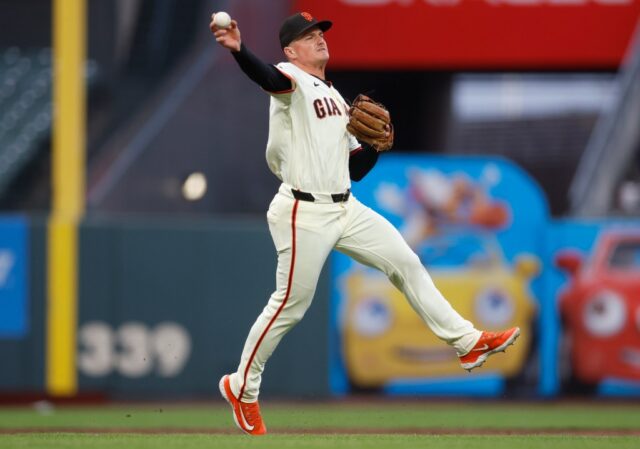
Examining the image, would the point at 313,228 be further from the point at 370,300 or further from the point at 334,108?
the point at 370,300

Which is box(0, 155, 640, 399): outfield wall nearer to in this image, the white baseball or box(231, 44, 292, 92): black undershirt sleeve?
box(231, 44, 292, 92): black undershirt sleeve

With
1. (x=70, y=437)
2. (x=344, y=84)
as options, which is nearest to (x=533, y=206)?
(x=344, y=84)

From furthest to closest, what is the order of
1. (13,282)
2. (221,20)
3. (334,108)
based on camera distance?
1. (13,282)
2. (334,108)
3. (221,20)

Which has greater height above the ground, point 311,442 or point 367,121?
point 367,121

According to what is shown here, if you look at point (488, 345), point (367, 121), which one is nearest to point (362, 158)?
point (367, 121)

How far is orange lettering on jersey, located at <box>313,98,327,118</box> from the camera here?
5104 mm

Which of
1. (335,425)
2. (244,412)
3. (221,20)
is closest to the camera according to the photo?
(221,20)

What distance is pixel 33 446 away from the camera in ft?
16.4

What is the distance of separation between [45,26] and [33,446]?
8852 millimetres

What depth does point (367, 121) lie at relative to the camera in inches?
206

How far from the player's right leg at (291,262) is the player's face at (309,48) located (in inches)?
24.5

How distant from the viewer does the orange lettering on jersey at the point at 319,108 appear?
16.7 feet

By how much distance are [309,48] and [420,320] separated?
4718 mm

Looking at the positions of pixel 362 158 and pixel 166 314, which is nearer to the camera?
pixel 362 158
